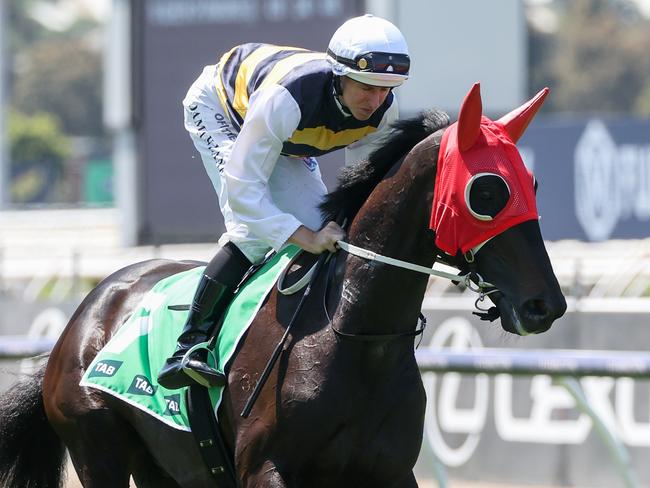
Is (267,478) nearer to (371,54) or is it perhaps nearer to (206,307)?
(206,307)

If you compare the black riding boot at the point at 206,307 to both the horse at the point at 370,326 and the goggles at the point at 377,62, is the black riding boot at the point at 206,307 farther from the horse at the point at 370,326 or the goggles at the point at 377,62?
the goggles at the point at 377,62

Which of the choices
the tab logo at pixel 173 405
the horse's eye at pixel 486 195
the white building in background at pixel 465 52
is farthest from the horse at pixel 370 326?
the white building in background at pixel 465 52

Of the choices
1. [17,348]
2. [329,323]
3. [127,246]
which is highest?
[329,323]

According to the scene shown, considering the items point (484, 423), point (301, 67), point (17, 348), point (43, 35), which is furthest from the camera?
point (43, 35)

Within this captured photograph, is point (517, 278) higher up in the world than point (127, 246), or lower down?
higher up

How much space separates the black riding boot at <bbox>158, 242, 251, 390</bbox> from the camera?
14.1 feet

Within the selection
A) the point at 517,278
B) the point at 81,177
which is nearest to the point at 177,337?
the point at 517,278

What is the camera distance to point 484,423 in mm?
7707

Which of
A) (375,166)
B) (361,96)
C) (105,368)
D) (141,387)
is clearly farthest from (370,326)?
(105,368)

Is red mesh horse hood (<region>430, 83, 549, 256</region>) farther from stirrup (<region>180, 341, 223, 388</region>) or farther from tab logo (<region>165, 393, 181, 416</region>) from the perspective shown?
tab logo (<region>165, 393, 181, 416</region>)

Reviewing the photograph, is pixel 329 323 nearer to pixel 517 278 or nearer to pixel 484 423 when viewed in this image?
Answer: pixel 517 278

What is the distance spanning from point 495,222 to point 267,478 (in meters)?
0.98

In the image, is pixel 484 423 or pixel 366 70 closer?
pixel 366 70

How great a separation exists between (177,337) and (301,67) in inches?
37.8
